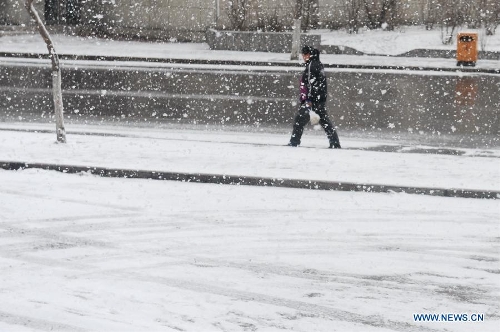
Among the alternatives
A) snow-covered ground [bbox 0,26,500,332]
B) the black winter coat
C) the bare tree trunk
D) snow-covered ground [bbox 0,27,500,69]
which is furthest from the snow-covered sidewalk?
snow-covered ground [bbox 0,27,500,69]

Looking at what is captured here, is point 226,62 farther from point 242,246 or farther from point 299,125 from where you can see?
point 242,246

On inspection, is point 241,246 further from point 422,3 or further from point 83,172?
point 422,3

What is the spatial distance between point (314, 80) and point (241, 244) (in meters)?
5.61

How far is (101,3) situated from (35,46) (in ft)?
15.0

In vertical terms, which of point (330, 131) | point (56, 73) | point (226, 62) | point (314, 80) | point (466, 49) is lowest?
point (226, 62)

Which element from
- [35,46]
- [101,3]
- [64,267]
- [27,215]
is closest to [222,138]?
[27,215]

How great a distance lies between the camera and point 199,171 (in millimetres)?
10680

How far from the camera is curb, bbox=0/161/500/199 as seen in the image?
393 inches

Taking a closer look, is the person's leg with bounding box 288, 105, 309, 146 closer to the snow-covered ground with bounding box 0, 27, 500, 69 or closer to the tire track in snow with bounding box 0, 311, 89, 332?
the tire track in snow with bounding box 0, 311, 89, 332

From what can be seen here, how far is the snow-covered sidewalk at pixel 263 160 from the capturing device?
10547 mm

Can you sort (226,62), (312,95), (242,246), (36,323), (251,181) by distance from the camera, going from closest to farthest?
(36,323), (242,246), (251,181), (312,95), (226,62)

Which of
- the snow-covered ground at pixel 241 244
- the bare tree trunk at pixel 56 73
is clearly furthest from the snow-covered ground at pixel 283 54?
the snow-covered ground at pixel 241 244

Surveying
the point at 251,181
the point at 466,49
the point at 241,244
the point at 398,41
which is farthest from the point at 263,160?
the point at 398,41

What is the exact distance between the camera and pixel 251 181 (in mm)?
10430
